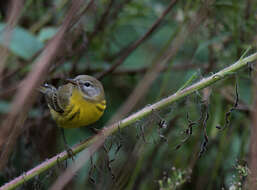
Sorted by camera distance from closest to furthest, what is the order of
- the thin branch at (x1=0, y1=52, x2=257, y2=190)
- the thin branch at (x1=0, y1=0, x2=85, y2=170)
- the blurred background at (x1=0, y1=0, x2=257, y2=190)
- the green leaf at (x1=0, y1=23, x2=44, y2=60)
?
the thin branch at (x1=0, y1=0, x2=85, y2=170) < the thin branch at (x1=0, y1=52, x2=257, y2=190) < the blurred background at (x1=0, y1=0, x2=257, y2=190) < the green leaf at (x1=0, y1=23, x2=44, y2=60)

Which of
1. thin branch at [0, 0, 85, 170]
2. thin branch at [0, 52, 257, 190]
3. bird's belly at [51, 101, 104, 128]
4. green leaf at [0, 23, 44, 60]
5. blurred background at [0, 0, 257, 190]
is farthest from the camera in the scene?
green leaf at [0, 23, 44, 60]

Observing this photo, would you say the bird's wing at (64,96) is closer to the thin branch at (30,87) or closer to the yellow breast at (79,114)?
the yellow breast at (79,114)

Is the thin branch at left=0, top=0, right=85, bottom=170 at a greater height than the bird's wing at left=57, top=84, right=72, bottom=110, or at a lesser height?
greater

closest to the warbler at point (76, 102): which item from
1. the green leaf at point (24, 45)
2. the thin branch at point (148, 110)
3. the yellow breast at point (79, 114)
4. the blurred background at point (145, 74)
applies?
the yellow breast at point (79, 114)

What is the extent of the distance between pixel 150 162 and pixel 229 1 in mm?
1265

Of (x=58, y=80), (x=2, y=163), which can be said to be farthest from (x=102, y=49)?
(x=2, y=163)

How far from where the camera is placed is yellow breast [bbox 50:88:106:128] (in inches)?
86.6

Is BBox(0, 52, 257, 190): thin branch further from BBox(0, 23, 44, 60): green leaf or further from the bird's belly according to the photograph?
BBox(0, 23, 44, 60): green leaf

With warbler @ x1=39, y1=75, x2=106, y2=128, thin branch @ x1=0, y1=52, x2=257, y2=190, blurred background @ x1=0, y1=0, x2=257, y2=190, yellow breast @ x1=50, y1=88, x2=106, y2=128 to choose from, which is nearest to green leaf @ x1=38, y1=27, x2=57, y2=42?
blurred background @ x1=0, y1=0, x2=257, y2=190

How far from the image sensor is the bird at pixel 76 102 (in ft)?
7.25

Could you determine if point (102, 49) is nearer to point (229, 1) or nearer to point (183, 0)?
point (183, 0)

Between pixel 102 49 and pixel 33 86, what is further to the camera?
pixel 102 49

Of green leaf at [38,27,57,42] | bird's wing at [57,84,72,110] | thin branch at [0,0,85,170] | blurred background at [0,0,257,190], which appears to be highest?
thin branch at [0,0,85,170]

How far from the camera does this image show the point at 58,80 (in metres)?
2.92
